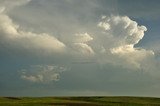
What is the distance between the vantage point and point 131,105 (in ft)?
423

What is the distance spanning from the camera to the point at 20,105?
119 metres

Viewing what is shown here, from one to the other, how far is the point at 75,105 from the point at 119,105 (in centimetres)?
1634

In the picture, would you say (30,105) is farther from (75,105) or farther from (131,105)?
(131,105)

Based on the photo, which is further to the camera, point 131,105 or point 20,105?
point 131,105

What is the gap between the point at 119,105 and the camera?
421ft

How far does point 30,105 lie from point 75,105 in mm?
15061

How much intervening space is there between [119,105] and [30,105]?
1230 inches

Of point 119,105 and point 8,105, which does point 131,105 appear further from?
point 8,105

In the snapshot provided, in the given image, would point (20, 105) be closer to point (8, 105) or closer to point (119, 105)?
point (8, 105)

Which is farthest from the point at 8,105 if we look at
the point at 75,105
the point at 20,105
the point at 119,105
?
the point at 119,105

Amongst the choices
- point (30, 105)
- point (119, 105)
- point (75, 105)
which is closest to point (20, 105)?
point (30, 105)

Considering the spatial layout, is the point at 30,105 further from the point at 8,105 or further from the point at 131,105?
the point at 131,105

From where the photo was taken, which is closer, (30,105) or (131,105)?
(30,105)

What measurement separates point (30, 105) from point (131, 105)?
1401 inches
